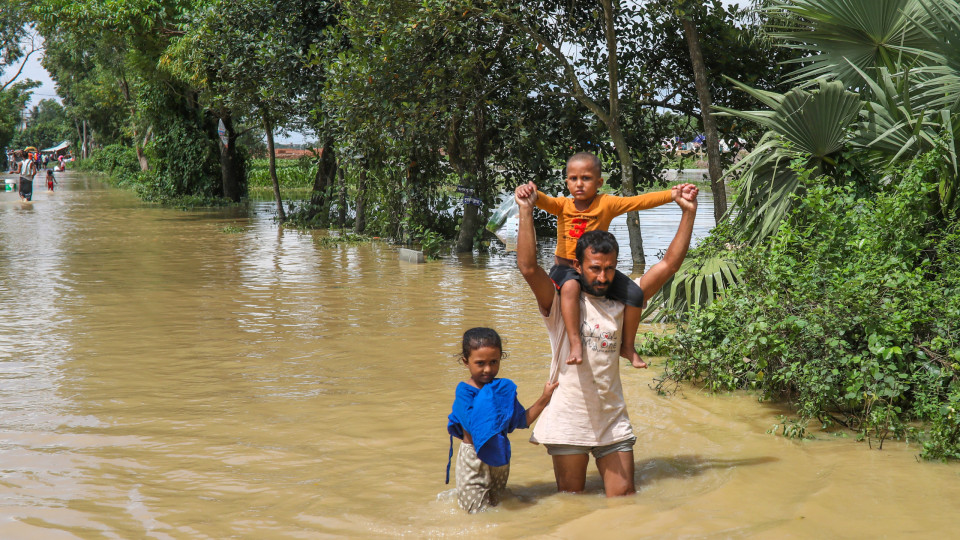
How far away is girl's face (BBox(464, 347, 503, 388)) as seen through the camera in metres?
4.01

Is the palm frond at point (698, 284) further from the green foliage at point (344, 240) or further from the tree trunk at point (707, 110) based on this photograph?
the green foliage at point (344, 240)

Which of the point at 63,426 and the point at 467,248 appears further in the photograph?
the point at 467,248

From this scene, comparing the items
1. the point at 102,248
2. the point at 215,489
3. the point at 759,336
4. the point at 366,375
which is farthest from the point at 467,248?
A: the point at 215,489

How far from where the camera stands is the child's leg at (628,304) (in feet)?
13.7

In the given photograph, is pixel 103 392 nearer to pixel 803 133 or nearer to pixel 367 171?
pixel 803 133

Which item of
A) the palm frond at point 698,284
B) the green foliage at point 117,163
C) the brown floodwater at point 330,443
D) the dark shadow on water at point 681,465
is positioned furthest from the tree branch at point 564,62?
the green foliage at point 117,163

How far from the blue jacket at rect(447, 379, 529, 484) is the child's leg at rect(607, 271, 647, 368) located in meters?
0.62

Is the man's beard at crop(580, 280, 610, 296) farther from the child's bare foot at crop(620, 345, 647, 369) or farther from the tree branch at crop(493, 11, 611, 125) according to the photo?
the tree branch at crop(493, 11, 611, 125)

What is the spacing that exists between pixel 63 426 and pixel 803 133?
5566 millimetres

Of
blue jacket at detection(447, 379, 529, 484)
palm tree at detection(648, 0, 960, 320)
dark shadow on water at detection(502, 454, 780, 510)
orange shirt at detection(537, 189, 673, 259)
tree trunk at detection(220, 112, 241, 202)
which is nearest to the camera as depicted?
blue jacket at detection(447, 379, 529, 484)

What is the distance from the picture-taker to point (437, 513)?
13.5 feet

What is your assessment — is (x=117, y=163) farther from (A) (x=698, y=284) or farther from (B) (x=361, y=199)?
(A) (x=698, y=284)

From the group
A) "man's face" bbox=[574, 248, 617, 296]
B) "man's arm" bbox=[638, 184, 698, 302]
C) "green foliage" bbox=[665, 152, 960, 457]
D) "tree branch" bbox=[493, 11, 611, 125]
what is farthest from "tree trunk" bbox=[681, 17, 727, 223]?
"man's face" bbox=[574, 248, 617, 296]

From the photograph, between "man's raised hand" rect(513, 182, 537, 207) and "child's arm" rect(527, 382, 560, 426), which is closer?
"man's raised hand" rect(513, 182, 537, 207)
